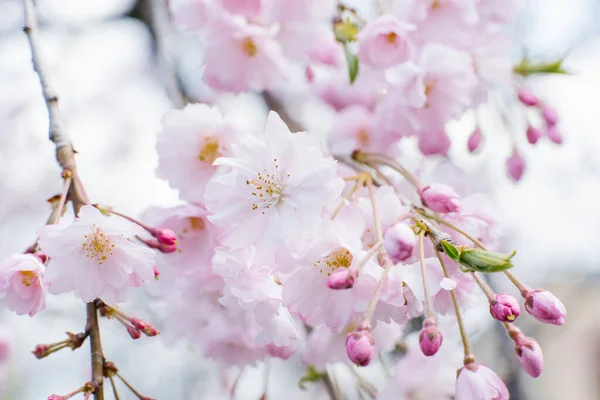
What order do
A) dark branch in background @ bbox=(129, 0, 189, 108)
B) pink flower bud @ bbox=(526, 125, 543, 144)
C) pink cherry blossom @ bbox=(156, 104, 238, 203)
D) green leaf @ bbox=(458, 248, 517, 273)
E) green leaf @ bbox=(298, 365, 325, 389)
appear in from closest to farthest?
green leaf @ bbox=(458, 248, 517, 273) < pink cherry blossom @ bbox=(156, 104, 238, 203) < green leaf @ bbox=(298, 365, 325, 389) < pink flower bud @ bbox=(526, 125, 543, 144) < dark branch in background @ bbox=(129, 0, 189, 108)

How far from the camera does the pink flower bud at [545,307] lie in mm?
1100

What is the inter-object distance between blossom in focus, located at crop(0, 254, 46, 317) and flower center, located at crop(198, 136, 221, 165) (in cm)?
56

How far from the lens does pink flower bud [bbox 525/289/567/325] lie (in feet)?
3.61

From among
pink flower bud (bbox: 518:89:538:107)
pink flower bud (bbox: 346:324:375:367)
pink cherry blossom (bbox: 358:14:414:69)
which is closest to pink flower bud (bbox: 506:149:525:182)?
pink flower bud (bbox: 518:89:538:107)

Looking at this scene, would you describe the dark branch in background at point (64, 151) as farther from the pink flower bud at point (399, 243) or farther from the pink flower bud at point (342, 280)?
the pink flower bud at point (399, 243)

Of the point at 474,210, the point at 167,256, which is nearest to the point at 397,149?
the point at 474,210

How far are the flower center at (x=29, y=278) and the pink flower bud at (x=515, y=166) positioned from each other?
6.25 ft

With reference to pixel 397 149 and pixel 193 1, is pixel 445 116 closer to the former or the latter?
pixel 397 149

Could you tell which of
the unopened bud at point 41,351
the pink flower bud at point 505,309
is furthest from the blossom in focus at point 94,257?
the pink flower bud at point 505,309

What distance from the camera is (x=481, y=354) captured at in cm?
484

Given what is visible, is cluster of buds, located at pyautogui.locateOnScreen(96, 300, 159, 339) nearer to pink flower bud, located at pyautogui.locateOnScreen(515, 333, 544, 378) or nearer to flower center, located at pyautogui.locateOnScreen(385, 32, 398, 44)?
pink flower bud, located at pyautogui.locateOnScreen(515, 333, 544, 378)

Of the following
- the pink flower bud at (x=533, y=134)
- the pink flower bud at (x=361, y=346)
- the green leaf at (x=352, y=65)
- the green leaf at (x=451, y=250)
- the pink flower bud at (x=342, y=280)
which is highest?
the green leaf at (x=451, y=250)

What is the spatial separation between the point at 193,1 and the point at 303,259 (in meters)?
1.14

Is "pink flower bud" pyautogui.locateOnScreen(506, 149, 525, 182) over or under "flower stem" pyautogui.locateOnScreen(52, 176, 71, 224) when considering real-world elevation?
under
